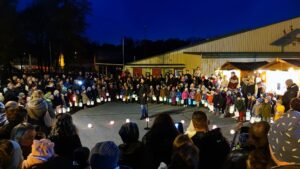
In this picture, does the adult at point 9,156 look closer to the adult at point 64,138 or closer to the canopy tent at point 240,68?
the adult at point 64,138

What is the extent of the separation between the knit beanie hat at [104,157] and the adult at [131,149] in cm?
123

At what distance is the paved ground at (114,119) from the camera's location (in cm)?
1435

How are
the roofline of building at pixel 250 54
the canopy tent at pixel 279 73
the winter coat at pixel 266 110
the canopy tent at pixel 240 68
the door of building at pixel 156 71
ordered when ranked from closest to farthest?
1. the winter coat at pixel 266 110
2. the canopy tent at pixel 279 73
3. the canopy tent at pixel 240 68
4. the roofline of building at pixel 250 54
5. the door of building at pixel 156 71

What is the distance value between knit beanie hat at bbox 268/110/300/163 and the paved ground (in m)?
10.5

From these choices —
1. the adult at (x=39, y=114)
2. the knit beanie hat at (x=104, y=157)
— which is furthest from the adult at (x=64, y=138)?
the knit beanie hat at (x=104, y=157)

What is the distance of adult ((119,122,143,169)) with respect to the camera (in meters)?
4.98

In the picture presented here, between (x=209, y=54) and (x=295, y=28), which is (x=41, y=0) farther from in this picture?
(x=295, y=28)

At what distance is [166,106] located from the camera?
78.8ft

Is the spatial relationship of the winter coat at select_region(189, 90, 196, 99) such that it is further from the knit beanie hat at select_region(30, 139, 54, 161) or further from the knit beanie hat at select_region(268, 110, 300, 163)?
the knit beanie hat at select_region(268, 110, 300, 163)

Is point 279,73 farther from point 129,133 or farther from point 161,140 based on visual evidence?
point 129,133

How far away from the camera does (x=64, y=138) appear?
5.74m

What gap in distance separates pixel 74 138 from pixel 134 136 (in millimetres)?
1184

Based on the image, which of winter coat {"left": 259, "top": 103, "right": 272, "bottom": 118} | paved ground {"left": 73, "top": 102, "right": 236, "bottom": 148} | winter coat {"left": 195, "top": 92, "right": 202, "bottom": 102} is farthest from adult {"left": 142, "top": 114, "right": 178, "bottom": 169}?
winter coat {"left": 195, "top": 92, "right": 202, "bottom": 102}

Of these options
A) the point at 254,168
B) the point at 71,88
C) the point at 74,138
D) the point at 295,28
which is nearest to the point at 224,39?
the point at 295,28
